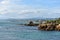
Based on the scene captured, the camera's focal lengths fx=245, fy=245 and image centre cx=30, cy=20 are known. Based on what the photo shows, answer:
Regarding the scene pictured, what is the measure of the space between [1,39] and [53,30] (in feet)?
87.2

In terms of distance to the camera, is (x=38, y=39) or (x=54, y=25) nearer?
(x=38, y=39)

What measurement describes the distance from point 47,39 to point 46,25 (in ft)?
73.7

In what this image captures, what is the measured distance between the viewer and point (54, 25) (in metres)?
76.7

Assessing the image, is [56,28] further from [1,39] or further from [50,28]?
[1,39]

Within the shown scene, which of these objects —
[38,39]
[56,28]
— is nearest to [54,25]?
[56,28]

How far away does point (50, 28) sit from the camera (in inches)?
3036

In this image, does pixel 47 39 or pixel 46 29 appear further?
pixel 46 29

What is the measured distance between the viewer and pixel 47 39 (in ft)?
178

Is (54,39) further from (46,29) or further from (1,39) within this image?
(46,29)

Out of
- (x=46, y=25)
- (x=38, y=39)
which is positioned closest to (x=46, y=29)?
(x=46, y=25)

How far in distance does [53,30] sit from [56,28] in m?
1.13

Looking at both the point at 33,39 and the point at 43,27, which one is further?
the point at 43,27

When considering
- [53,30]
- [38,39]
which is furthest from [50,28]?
[38,39]

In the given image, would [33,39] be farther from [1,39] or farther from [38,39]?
[1,39]
